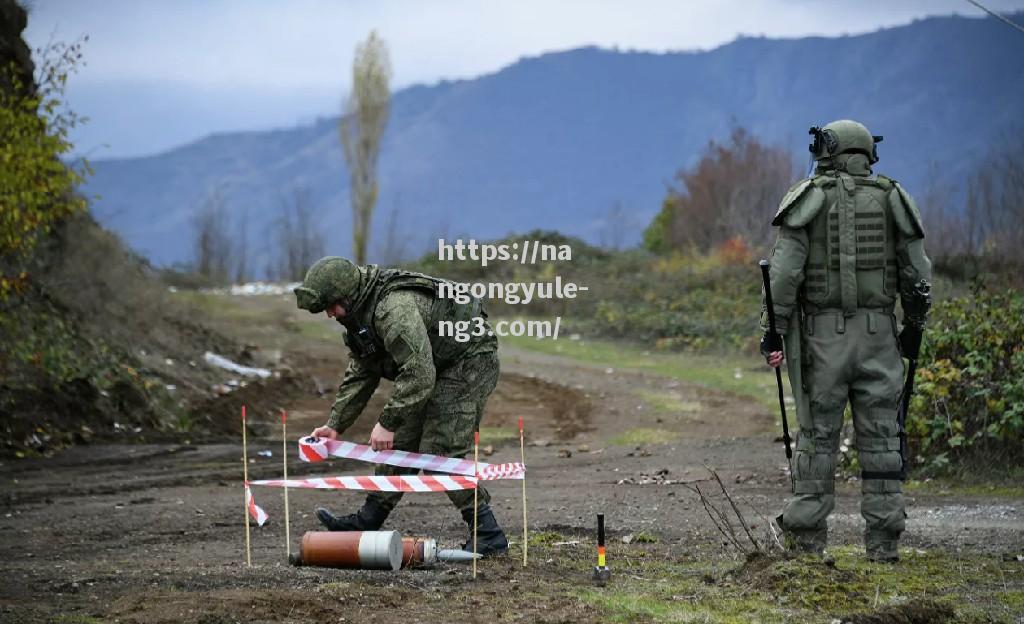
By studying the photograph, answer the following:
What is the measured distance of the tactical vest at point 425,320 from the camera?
8.66 meters

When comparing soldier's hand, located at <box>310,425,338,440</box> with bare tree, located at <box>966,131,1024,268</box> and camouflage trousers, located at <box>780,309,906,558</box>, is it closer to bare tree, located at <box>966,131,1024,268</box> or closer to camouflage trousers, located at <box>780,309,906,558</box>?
camouflage trousers, located at <box>780,309,906,558</box>

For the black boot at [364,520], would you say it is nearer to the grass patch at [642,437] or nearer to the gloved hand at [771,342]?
the gloved hand at [771,342]

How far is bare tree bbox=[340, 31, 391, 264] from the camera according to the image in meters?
55.6

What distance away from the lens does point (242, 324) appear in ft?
113

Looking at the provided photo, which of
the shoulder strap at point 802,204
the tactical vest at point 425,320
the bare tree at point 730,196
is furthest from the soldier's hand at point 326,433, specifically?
the bare tree at point 730,196

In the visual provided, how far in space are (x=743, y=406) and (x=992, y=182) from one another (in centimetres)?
1628

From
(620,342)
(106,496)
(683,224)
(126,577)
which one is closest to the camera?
(126,577)

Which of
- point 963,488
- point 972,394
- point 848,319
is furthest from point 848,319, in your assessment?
point 972,394

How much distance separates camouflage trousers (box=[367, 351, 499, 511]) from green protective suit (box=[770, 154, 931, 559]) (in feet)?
6.81

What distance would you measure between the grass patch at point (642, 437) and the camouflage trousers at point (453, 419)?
7896mm

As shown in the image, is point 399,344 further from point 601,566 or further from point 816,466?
point 816,466

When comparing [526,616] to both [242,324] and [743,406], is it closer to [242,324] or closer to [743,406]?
[743,406]

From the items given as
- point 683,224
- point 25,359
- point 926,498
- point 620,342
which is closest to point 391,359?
point 926,498

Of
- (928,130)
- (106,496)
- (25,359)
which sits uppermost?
(928,130)
